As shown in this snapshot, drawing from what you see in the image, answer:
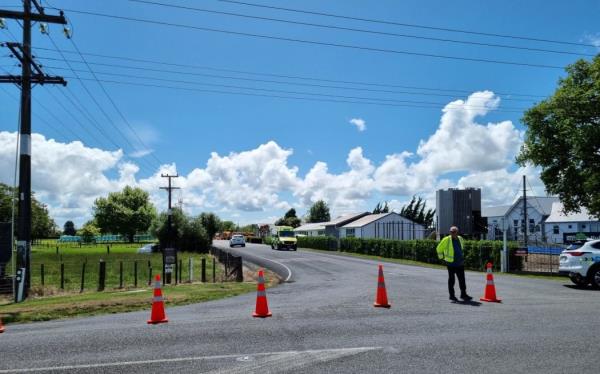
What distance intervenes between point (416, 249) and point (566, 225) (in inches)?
1401

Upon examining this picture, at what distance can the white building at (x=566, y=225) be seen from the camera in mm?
60809

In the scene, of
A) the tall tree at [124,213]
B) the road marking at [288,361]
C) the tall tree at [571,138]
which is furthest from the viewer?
the tall tree at [124,213]

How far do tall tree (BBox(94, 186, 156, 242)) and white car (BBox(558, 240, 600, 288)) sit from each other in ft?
356

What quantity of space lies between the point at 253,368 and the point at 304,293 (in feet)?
29.2

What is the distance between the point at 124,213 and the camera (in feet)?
385

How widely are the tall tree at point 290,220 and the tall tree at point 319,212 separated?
18.1 feet

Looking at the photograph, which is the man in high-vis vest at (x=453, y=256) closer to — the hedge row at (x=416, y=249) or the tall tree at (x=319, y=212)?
the hedge row at (x=416, y=249)

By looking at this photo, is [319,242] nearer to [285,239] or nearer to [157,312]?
[285,239]

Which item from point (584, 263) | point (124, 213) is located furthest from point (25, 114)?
point (124, 213)

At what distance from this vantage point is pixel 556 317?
9.34 meters

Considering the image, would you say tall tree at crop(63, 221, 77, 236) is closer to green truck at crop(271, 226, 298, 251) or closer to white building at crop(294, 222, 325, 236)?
white building at crop(294, 222, 325, 236)

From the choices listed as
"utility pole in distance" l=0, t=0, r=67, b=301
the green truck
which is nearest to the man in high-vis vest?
"utility pole in distance" l=0, t=0, r=67, b=301

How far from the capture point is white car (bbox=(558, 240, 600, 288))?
15.8m

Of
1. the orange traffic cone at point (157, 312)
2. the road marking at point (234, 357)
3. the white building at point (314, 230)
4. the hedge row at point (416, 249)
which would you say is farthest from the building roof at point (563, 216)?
the road marking at point (234, 357)
